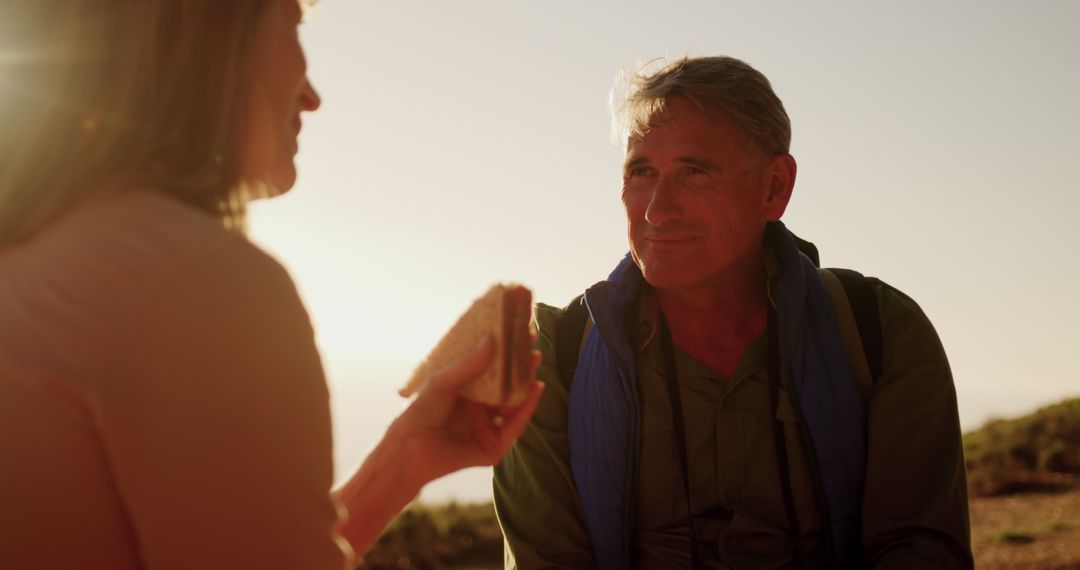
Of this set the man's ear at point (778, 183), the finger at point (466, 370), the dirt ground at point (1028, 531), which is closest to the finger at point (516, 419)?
the finger at point (466, 370)

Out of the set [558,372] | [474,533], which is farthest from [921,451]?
[474,533]

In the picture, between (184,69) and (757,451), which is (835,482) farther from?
(184,69)

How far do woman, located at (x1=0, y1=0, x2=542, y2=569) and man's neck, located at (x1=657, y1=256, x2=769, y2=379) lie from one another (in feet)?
9.20

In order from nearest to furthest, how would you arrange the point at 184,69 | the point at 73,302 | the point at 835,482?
the point at 73,302
the point at 184,69
the point at 835,482

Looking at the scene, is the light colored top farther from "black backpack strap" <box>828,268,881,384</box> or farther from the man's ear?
the man's ear

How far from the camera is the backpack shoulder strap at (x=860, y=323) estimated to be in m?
3.80

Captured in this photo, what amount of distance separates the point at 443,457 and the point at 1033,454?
446 inches

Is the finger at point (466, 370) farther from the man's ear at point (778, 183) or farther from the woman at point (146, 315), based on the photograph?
the man's ear at point (778, 183)

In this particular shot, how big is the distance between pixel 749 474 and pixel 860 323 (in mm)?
802

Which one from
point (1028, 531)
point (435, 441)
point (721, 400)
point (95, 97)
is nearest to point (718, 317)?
point (721, 400)

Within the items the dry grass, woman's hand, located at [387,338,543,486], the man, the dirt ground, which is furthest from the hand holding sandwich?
the dry grass

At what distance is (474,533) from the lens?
11797 millimetres

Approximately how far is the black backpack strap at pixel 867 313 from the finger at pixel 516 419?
186 centimetres

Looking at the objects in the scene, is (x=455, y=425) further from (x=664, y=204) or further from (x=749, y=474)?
(x=664, y=204)
